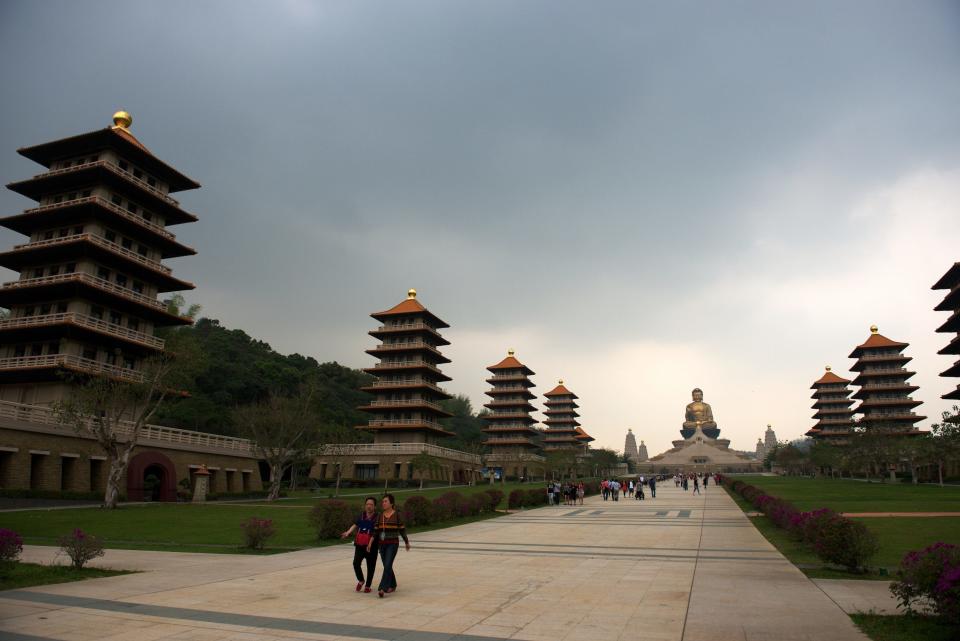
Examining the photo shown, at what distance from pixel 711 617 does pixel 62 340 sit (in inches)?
1761

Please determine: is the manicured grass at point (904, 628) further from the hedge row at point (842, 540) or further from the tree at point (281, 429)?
the tree at point (281, 429)

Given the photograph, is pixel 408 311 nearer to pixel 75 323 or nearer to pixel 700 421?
pixel 75 323

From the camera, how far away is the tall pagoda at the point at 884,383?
93125 millimetres

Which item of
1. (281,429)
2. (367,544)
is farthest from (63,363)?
(367,544)

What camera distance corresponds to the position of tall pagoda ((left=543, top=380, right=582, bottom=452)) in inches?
4852

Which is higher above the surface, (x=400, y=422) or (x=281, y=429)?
(x=400, y=422)

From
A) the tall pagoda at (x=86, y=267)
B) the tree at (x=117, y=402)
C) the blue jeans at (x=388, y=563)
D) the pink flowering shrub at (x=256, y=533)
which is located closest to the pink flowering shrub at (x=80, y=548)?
the pink flowering shrub at (x=256, y=533)

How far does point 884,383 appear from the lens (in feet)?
315

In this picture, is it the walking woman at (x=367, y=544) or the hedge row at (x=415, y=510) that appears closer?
the walking woman at (x=367, y=544)

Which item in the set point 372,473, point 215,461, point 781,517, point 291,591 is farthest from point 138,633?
point 372,473

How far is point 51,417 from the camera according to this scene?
35406 mm

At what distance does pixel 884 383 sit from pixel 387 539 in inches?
4236

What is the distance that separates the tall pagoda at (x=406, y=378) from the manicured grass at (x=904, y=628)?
62534 millimetres

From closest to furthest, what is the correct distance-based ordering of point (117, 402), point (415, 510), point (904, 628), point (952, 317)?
point (904, 628) → point (415, 510) → point (117, 402) → point (952, 317)
